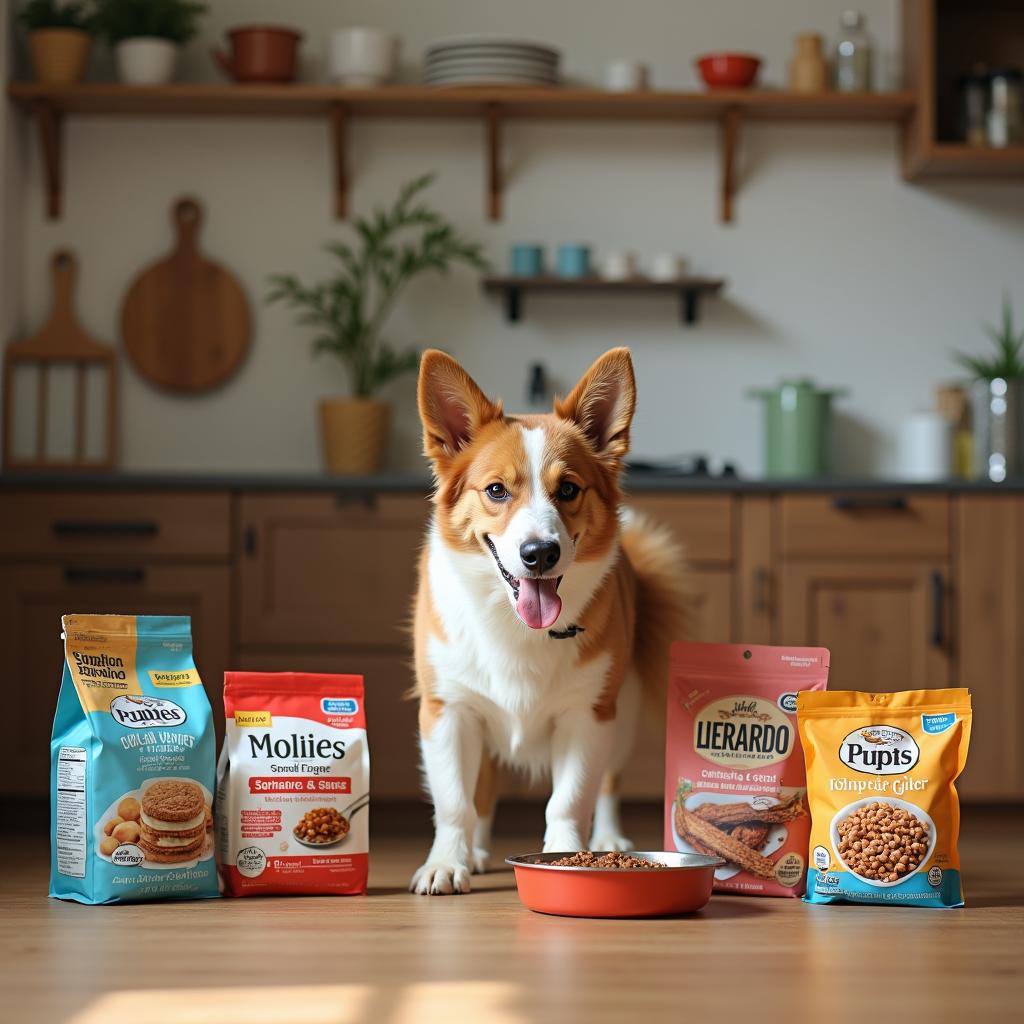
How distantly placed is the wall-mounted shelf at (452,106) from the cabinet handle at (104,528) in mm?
1113

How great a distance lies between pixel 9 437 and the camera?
12.8 ft

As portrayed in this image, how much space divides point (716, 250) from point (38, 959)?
291 centimetres

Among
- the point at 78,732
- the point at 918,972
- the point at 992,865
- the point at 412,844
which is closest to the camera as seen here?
the point at 918,972

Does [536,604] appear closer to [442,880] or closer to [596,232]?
[442,880]

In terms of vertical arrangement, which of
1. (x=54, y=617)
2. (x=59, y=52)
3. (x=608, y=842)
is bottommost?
(x=608, y=842)

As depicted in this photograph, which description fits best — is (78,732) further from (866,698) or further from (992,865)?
(992,865)

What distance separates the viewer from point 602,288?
3.90 m

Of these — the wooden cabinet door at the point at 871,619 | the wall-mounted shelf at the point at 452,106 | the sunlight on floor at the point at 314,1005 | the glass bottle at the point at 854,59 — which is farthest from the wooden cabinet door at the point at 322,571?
the sunlight on floor at the point at 314,1005

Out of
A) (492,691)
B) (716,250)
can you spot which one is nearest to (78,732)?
(492,691)

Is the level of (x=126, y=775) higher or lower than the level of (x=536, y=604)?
lower

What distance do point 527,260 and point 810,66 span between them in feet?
3.13

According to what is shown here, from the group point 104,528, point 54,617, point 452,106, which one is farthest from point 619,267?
point 54,617

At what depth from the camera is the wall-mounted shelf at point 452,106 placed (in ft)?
12.2

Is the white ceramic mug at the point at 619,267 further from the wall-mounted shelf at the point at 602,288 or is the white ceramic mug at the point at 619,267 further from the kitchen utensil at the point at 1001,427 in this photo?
the kitchen utensil at the point at 1001,427
